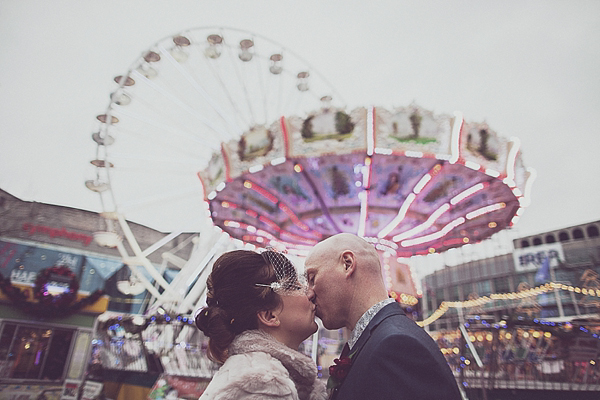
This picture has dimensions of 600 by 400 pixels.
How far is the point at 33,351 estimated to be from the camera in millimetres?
12289

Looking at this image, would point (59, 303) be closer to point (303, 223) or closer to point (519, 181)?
point (303, 223)

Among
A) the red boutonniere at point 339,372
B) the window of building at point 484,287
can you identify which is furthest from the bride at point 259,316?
the window of building at point 484,287

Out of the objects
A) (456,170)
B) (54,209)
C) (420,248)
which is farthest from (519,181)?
(54,209)

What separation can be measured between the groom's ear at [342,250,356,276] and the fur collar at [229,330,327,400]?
446mm

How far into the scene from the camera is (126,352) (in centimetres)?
1326

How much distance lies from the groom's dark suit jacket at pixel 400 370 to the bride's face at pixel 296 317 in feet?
1.24

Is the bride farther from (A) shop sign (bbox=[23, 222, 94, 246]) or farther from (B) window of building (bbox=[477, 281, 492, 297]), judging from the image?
(B) window of building (bbox=[477, 281, 492, 297])

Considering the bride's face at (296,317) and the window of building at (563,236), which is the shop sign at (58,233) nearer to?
the bride's face at (296,317)

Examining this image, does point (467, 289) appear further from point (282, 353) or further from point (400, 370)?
point (400, 370)

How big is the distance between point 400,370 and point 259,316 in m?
0.72

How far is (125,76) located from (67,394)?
9632mm

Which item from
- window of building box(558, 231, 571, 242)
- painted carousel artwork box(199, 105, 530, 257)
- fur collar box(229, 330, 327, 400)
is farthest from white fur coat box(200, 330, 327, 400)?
window of building box(558, 231, 571, 242)

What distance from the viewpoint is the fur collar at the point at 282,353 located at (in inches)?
63.4

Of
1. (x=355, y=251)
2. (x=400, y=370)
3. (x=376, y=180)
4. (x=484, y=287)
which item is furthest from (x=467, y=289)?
(x=400, y=370)
